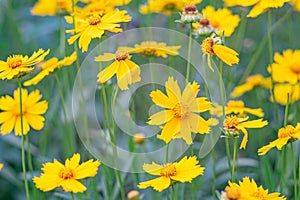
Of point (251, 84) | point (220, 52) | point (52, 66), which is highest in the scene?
point (220, 52)

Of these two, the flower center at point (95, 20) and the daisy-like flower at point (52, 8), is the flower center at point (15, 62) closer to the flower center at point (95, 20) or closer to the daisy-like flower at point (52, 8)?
the flower center at point (95, 20)

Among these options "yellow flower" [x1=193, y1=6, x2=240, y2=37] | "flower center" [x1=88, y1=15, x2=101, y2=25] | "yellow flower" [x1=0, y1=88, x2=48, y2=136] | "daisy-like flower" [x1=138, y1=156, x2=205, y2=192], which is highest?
"flower center" [x1=88, y1=15, x2=101, y2=25]

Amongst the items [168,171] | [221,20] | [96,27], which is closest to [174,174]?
[168,171]

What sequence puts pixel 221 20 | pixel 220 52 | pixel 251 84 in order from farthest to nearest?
pixel 251 84 < pixel 221 20 < pixel 220 52

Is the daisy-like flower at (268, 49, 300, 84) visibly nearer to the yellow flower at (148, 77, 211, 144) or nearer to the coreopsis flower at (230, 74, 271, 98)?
the coreopsis flower at (230, 74, 271, 98)

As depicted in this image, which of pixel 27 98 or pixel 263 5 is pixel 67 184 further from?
pixel 263 5

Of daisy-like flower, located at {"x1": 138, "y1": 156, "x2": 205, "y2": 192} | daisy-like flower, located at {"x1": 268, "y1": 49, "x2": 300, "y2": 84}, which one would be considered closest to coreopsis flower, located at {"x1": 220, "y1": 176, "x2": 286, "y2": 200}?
daisy-like flower, located at {"x1": 138, "y1": 156, "x2": 205, "y2": 192}

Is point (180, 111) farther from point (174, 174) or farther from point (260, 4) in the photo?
point (260, 4)
